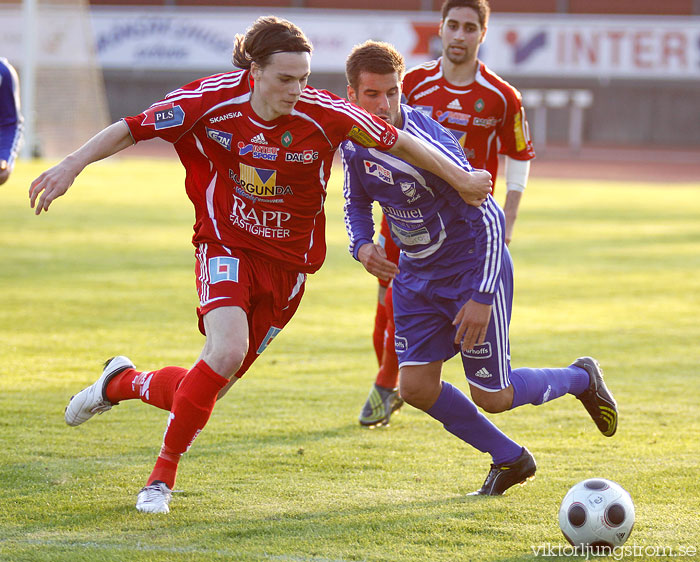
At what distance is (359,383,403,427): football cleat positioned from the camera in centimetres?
576

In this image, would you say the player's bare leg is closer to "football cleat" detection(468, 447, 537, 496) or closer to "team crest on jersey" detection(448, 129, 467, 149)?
"football cleat" detection(468, 447, 537, 496)

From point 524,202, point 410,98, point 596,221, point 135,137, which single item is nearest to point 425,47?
point 524,202

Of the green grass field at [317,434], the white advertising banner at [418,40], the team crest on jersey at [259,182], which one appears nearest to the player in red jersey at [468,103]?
the green grass field at [317,434]

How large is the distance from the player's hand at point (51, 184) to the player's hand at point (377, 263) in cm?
131

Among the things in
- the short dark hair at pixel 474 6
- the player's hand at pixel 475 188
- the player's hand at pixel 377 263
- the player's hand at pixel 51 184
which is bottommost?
the player's hand at pixel 377 263

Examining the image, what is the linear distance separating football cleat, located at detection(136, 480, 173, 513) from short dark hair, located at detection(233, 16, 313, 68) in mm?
1752

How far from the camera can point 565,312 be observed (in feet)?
31.3

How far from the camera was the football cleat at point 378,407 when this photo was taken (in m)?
5.76

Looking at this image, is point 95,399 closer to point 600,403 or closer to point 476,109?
point 600,403

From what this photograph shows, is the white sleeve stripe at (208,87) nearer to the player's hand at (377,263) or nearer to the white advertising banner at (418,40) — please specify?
the player's hand at (377,263)

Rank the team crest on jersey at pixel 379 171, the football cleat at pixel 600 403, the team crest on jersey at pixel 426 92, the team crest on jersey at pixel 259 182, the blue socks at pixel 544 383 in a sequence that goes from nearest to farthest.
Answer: the team crest on jersey at pixel 259 182 → the team crest on jersey at pixel 379 171 → the blue socks at pixel 544 383 → the football cleat at pixel 600 403 → the team crest on jersey at pixel 426 92

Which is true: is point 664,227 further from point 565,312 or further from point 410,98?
point 410,98

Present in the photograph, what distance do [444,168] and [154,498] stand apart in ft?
5.84

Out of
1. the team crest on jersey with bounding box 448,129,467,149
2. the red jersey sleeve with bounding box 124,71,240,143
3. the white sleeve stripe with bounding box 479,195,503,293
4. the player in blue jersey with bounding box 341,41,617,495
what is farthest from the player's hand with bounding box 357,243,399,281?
the team crest on jersey with bounding box 448,129,467,149
